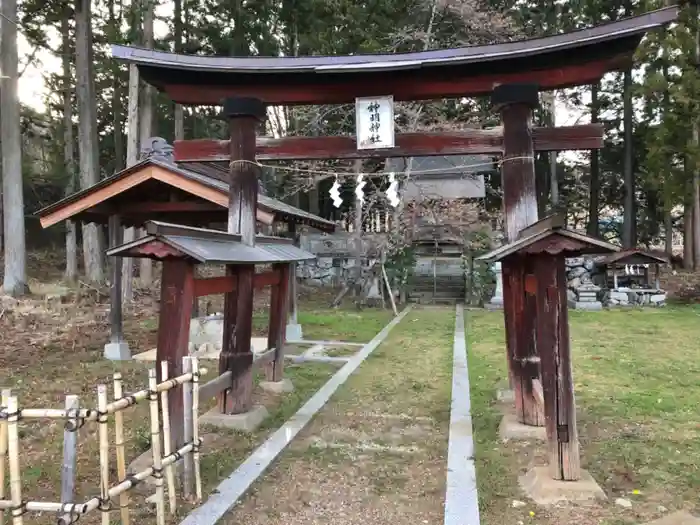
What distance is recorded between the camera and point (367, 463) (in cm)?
544

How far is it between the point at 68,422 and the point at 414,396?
542 centimetres

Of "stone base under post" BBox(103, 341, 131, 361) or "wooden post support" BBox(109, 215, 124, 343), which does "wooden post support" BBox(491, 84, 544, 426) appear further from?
"wooden post support" BBox(109, 215, 124, 343)

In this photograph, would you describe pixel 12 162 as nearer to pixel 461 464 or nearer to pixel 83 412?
pixel 83 412

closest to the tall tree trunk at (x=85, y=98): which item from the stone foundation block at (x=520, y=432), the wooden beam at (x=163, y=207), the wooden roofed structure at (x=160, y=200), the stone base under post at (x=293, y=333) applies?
the wooden roofed structure at (x=160, y=200)

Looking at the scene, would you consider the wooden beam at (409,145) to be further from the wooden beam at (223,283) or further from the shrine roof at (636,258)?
the shrine roof at (636,258)

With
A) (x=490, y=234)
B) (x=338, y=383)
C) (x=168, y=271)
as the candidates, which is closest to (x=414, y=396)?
(x=338, y=383)

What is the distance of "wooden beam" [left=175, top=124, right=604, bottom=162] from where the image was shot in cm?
606

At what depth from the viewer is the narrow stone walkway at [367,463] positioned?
14.3 ft

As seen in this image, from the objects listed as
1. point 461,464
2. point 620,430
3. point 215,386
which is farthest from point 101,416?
point 620,430

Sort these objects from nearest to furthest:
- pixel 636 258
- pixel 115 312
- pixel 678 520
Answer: pixel 678 520
pixel 115 312
pixel 636 258

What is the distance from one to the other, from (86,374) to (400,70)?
273 inches

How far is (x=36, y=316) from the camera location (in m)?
13.0

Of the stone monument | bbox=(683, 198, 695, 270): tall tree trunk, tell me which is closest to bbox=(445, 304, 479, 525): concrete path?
the stone monument

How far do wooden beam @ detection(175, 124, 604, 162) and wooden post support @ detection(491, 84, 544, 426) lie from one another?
0.19 meters
